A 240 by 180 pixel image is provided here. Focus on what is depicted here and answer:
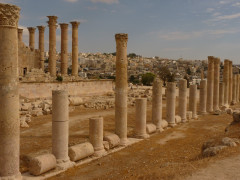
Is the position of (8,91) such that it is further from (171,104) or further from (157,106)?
(171,104)

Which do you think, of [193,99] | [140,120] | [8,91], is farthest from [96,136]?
[193,99]

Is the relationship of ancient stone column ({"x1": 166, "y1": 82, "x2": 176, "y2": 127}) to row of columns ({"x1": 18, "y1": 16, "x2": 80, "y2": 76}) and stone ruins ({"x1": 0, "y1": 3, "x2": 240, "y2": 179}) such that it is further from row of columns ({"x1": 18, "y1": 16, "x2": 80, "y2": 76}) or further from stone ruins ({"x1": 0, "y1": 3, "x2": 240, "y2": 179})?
row of columns ({"x1": 18, "y1": 16, "x2": 80, "y2": 76})

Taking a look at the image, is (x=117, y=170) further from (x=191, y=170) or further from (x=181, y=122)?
(x=181, y=122)

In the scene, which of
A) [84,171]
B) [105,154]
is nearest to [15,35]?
[84,171]

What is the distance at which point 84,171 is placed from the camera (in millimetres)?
10461

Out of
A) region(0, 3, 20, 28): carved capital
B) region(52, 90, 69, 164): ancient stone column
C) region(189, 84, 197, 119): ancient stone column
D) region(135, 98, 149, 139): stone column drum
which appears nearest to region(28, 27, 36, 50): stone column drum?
region(189, 84, 197, 119): ancient stone column

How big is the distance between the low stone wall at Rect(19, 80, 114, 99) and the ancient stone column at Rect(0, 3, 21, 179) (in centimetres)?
1718

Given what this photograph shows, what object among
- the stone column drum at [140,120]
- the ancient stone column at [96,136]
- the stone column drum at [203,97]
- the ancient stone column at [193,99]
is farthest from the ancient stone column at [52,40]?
the ancient stone column at [96,136]

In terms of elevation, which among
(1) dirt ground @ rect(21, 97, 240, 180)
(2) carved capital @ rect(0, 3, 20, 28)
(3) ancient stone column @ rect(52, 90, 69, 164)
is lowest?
(1) dirt ground @ rect(21, 97, 240, 180)

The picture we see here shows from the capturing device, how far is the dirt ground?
8834mm

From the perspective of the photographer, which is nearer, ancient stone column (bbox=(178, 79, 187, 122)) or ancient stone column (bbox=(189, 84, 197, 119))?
ancient stone column (bbox=(178, 79, 187, 122))

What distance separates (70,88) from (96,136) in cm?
1850

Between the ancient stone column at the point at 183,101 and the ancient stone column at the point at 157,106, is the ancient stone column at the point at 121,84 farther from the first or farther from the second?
the ancient stone column at the point at 183,101

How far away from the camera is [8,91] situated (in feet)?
28.0
